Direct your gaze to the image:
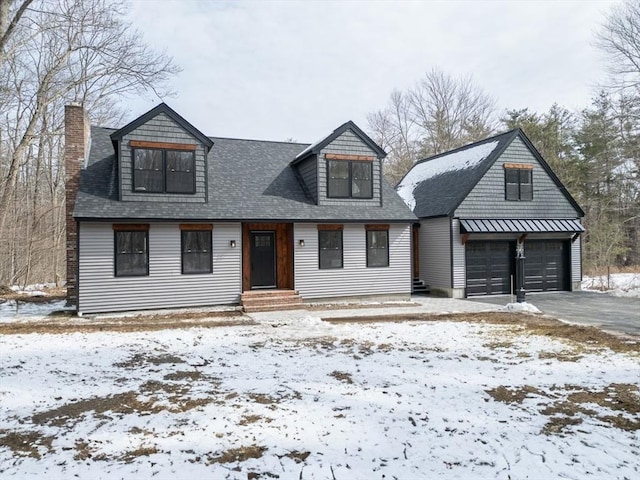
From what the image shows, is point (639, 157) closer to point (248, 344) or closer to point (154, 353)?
point (248, 344)

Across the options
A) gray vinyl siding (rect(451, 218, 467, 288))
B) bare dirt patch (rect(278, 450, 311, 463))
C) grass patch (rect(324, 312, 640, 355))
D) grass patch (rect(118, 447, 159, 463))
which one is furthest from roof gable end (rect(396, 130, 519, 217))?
grass patch (rect(118, 447, 159, 463))

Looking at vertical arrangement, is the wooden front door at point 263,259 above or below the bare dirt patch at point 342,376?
above

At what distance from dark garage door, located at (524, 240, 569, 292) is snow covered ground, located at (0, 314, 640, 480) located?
389 inches

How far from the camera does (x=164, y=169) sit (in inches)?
516

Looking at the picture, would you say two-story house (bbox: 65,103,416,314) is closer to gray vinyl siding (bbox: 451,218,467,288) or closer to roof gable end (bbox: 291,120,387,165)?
roof gable end (bbox: 291,120,387,165)

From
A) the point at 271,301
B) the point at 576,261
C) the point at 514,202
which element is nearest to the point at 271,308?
the point at 271,301

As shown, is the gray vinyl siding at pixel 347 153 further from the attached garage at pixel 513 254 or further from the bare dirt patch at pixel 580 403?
the bare dirt patch at pixel 580 403

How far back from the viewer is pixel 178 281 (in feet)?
42.3

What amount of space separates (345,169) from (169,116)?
6.10 meters

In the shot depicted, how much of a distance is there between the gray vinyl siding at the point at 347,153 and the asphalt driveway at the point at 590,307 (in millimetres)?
5445

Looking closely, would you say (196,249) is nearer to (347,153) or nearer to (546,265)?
(347,153)

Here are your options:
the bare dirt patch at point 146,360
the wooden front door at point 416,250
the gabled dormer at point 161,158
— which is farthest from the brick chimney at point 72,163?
the wooden front door at point 416,250

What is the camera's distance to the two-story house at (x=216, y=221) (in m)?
12.3

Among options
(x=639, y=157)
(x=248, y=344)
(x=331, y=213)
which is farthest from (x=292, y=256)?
(x=639, y=157)
